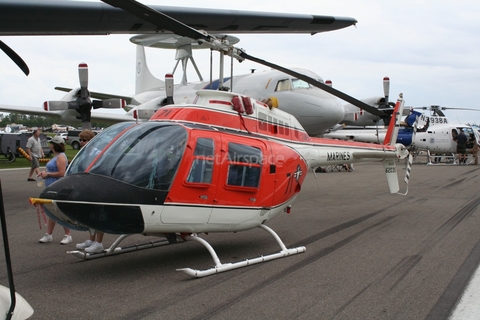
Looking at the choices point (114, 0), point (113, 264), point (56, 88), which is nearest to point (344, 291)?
point (113, 264)

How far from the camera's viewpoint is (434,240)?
8.15 m

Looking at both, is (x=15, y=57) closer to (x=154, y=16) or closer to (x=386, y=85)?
(x=154, y=16)

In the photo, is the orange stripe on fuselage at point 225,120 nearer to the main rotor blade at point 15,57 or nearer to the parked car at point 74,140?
the main rotor blade at point 15,57

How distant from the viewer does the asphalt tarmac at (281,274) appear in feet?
15.8

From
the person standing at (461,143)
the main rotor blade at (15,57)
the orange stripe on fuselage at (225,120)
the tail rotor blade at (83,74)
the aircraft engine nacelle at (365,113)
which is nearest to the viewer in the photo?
the main rotor blade at (15,57)

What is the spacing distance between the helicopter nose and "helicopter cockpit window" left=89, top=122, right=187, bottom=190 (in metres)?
0.11

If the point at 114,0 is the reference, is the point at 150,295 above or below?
below

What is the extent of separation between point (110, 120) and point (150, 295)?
16.9 m

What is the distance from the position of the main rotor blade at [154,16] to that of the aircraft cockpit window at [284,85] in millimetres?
10925

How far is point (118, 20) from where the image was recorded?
13734 mm

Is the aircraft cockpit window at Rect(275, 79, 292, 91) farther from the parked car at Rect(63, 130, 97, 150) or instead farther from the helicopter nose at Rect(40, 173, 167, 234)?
the parked car at Rect(63, 130, 97, 150)

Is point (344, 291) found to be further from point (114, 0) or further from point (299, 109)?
point (299, 109)

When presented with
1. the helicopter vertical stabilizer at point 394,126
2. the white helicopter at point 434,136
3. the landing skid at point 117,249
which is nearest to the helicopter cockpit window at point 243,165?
the landing skid at point 117,249

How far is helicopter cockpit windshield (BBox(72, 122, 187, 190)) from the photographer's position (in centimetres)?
565
